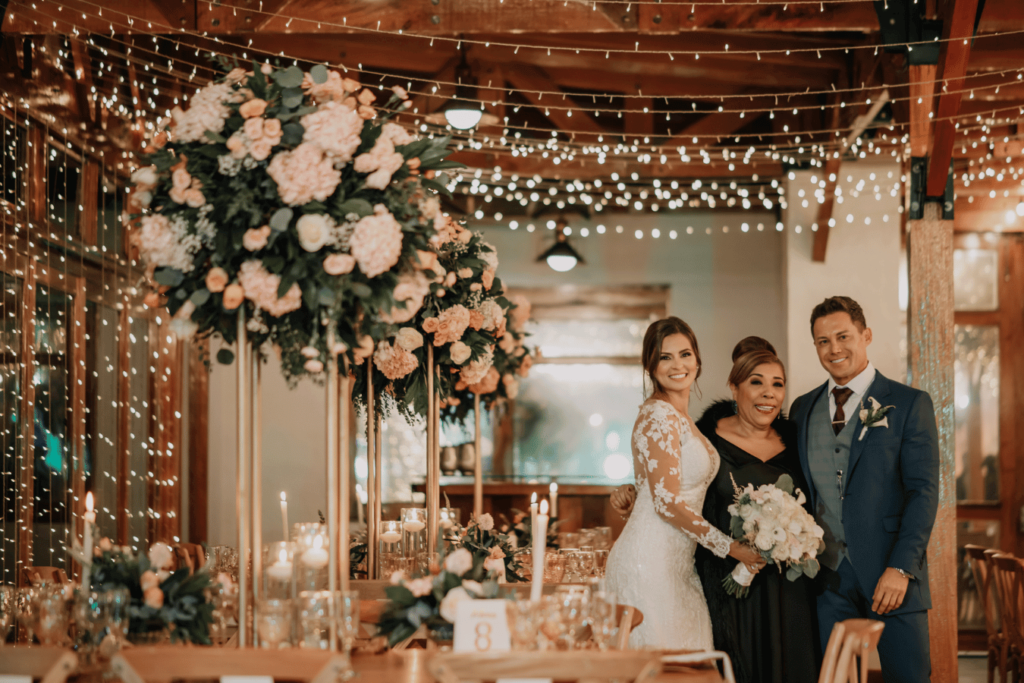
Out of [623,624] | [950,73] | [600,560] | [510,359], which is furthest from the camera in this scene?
[510,359]

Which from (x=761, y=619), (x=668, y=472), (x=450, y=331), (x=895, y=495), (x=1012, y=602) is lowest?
(x=1012, y=602)

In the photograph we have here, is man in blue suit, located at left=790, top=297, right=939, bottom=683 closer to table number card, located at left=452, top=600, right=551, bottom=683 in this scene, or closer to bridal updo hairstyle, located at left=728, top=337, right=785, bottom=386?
bridal updo hairstyle, located at left=728, top=337, right=785, bottom=386

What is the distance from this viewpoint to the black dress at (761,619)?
3.53 metres

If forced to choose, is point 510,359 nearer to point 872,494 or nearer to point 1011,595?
point 872,494

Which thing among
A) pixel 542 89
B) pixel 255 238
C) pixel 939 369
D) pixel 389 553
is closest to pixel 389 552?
pixel 389 553

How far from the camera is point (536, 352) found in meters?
5.48

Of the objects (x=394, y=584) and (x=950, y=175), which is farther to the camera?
(x=950, y=175)

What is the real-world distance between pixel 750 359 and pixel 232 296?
7.42 feet

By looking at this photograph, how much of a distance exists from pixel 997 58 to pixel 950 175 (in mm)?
1347

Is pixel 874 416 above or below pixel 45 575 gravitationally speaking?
above

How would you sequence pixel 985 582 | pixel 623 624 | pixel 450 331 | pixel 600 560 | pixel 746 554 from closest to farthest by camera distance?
pixel 623 624
pixel 746 554
pixel 450 331
pixel 600 560
pixel 985 582

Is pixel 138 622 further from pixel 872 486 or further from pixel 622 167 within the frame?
pixel 622 167

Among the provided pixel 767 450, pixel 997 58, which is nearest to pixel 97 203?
pixel 767 450

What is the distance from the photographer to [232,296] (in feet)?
7.66
